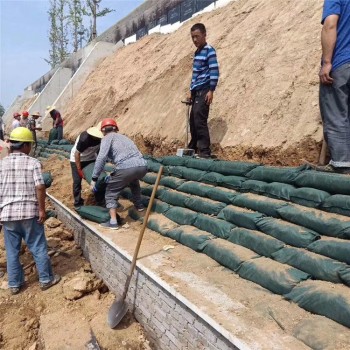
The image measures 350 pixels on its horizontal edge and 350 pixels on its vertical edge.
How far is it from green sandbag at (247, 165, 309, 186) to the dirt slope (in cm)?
95

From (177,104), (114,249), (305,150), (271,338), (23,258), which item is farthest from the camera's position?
(177,104)

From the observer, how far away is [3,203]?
3605 millimetres

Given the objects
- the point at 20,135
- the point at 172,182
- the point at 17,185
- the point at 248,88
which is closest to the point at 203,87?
the point at 248,88

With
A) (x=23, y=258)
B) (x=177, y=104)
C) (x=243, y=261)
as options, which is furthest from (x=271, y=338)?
(x=177, y=104)

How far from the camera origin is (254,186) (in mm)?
3389

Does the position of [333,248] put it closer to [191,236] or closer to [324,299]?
[324,299]

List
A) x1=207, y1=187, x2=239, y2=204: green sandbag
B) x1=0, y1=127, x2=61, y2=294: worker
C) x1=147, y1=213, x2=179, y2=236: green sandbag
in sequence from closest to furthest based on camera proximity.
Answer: x1=207, y1=187, x2=239, y2=204: green sandbag → x1=0, y1=127, x2=61, y2=294: worker → x1=147, y1=213, x2=179, y2=236: green sandbag

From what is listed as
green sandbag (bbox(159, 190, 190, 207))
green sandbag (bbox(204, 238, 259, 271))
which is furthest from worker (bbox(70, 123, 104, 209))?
green sandbag (bbox(204, 238, 259, 271))

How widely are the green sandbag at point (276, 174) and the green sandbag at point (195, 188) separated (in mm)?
508

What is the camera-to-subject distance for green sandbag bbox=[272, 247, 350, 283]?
221 centimetres

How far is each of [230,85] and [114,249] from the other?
3878mm

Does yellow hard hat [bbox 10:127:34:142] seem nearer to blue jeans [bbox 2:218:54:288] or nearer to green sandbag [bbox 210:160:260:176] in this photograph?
blue jeans [bbox 2:218:54:288]

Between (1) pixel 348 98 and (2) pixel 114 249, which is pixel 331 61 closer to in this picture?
(1) pixel 348 98

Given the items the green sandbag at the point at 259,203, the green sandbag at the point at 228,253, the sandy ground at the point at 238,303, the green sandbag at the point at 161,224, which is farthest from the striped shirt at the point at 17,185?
the green sandbag at the point at 259,203
